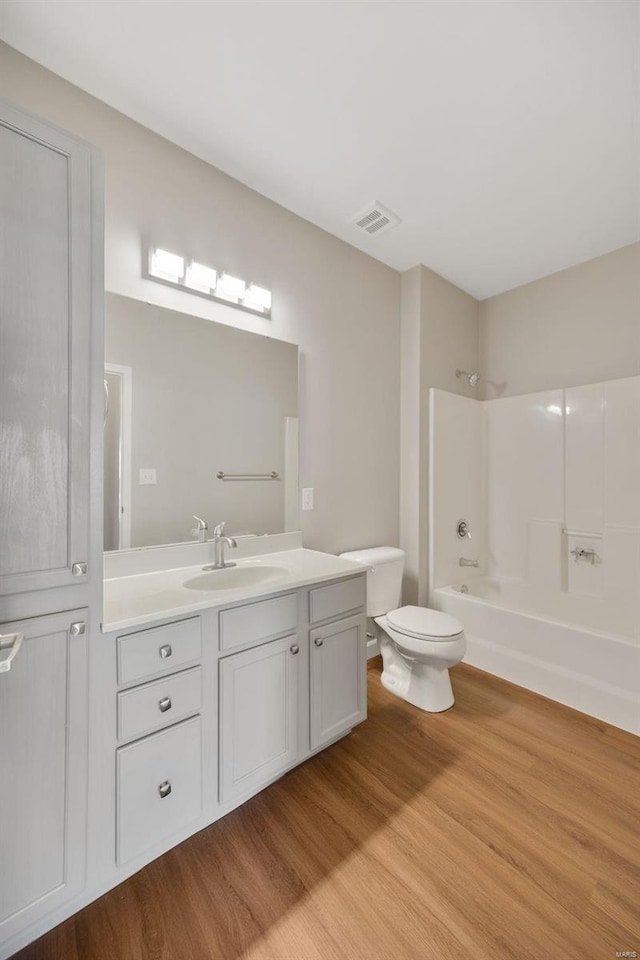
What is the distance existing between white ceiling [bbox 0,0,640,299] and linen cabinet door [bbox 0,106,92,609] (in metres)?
0.75

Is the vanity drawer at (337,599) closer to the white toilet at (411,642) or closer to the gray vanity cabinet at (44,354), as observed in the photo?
the white toilet at (411,642)

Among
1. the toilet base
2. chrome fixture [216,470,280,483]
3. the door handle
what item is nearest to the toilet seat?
the toilet base

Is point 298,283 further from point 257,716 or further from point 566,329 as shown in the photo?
point 257,716

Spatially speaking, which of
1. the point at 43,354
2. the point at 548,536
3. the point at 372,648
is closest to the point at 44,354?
the point at 43,354

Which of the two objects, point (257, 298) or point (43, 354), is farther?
point (257, 298)

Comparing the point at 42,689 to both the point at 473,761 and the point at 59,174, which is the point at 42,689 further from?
the point at 473,761

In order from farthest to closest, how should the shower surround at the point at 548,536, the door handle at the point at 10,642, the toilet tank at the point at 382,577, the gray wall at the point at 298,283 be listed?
the toilet tank at the point at 382,577 < the shower surround at the point at 548,536 < the gray wall at the point at 298,283 < the door handle at the point at 10,642

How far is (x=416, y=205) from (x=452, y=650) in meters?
2.39

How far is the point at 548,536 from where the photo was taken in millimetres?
2812

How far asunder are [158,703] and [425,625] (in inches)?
53.8

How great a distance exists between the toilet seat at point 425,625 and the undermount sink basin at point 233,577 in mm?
778

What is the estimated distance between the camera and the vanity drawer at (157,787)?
112 cm

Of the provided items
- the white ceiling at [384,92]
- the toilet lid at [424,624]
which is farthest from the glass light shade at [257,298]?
the toilet lid at [424,624]

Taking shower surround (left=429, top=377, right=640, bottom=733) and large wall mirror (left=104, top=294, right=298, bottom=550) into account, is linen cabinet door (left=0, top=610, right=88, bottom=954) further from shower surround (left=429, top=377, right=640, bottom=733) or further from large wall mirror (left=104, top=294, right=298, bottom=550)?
shower surround (left=429, top=377, right=640, bottom=733)
